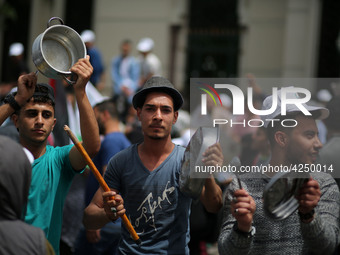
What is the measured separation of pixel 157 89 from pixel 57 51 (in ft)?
2.35

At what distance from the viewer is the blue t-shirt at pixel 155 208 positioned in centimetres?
424

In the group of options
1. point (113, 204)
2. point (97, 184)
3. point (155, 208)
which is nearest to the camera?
point (113, 204)

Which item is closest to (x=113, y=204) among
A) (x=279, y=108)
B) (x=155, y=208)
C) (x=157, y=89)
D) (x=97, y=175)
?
(x=97, y=175)

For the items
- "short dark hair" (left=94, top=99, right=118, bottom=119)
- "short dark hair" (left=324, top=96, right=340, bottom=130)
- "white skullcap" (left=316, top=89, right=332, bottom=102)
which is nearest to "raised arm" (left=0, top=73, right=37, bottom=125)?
"short dark hair" (left=324, top=96, right=340, bottom=130)

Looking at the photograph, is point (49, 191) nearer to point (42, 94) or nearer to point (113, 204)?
point (113, 204)

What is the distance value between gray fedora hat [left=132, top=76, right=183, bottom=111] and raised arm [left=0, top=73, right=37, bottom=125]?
68 centimetres

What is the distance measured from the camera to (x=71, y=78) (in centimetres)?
416

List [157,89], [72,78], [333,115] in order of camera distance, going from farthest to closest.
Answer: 1. [333,115]
2. [157,89]
3. [72,78]

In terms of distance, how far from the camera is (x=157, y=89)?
14.8ft

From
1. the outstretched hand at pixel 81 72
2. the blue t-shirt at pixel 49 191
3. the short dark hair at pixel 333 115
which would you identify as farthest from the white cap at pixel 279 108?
the blue t-shirt at pixel 49 191

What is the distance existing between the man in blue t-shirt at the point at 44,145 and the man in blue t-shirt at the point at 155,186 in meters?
0.28

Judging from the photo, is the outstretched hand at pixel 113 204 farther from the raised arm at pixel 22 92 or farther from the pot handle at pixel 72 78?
the raised arm at pixel 22 92

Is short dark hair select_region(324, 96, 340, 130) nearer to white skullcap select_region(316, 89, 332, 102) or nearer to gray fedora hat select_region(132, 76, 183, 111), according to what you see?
white skullcap select_region(316, 89, 332, 102)

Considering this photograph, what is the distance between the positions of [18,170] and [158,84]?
1585 mm
